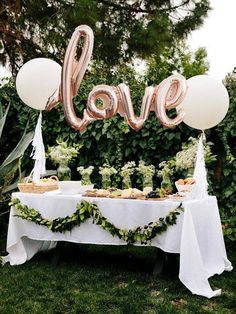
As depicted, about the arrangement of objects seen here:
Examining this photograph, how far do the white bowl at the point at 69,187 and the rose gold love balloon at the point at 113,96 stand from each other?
62 centimetres

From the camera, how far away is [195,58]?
108ft

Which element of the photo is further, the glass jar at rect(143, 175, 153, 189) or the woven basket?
the woven basket

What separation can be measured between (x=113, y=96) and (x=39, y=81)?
3.76 ft

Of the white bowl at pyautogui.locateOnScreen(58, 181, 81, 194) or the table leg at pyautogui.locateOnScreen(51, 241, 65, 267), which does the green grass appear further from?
the white bowl at pyautogui.locateOnScreen(58, 181, 81, 194)

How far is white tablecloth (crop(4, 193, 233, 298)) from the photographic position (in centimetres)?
505

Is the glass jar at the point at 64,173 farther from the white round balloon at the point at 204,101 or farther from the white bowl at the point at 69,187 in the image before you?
the white round balloon at the point at 204,101

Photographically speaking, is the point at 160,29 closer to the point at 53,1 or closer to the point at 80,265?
the point at 53,1

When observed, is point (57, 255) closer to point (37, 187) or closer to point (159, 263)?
point (37, 187)

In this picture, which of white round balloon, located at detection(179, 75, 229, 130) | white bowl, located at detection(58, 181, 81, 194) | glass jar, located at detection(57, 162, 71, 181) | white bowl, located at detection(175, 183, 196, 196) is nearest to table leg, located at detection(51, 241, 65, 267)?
white bowl, located at detection(58, 181, 81, 194)

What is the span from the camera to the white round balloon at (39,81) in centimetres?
638

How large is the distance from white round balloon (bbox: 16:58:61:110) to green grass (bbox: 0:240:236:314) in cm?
188

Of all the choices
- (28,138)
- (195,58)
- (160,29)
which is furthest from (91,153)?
(195,58)

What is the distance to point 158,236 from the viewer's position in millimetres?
5379

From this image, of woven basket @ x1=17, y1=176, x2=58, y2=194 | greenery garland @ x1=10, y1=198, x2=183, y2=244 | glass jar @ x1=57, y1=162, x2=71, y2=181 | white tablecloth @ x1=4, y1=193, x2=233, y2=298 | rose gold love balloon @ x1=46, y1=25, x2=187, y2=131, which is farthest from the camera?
glass jar @ x1=57, y1=162, x2=71, y2=181
